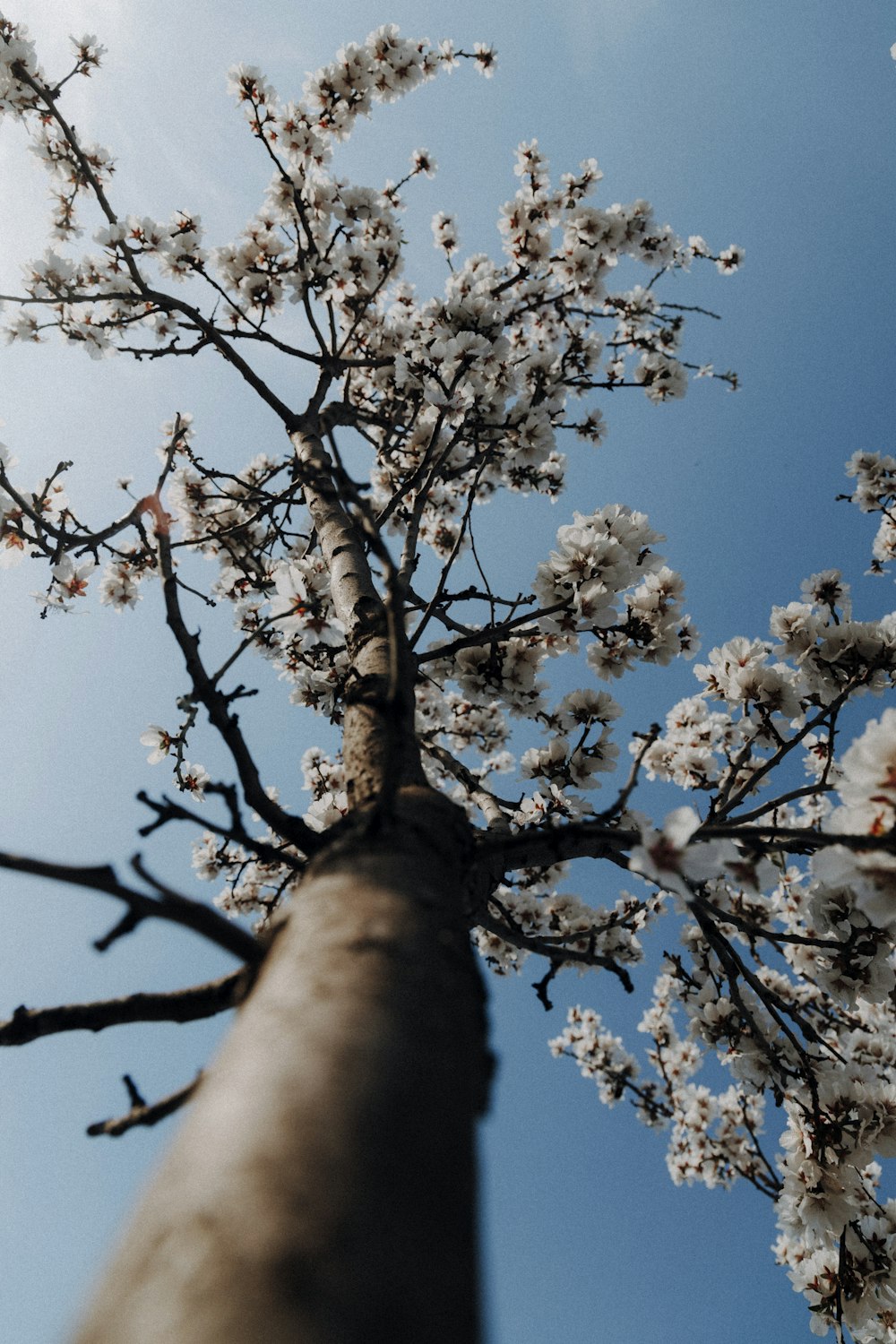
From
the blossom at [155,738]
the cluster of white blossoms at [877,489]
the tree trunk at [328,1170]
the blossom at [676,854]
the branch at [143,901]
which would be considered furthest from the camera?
the cluster of white blossoms at [877,489]

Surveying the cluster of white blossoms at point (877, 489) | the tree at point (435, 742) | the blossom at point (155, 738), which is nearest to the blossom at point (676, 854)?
the tree at point (435, 742)

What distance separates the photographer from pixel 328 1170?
529 millimetres

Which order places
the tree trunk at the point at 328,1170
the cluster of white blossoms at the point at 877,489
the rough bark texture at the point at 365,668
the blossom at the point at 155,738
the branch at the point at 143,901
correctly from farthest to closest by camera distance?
the cluster of white blossoms at the point at 877,489 → the blossom at the point at 155,738 → the rough bark texture at the point at 365,668 → the branch at the point at 143,901 → the tree trunk at the point at 328,1170

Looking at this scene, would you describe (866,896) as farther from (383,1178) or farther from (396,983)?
(383,1178)

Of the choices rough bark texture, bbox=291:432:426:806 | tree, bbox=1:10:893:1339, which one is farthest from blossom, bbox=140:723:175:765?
rough bark texture, bbox=291:432:426:806

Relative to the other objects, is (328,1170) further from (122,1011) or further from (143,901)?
(122,1011)

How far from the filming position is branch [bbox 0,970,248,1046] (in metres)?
1.07

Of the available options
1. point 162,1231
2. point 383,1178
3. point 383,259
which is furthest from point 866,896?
point 383,259

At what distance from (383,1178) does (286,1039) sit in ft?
0.57

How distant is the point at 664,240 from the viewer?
700 cm

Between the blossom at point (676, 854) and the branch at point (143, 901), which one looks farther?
the blossom at point (676, 854)

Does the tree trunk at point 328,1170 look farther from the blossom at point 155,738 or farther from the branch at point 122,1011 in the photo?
the blossom at point 155,738

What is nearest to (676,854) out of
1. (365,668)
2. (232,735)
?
(232,735)

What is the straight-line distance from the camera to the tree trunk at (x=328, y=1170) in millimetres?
449
